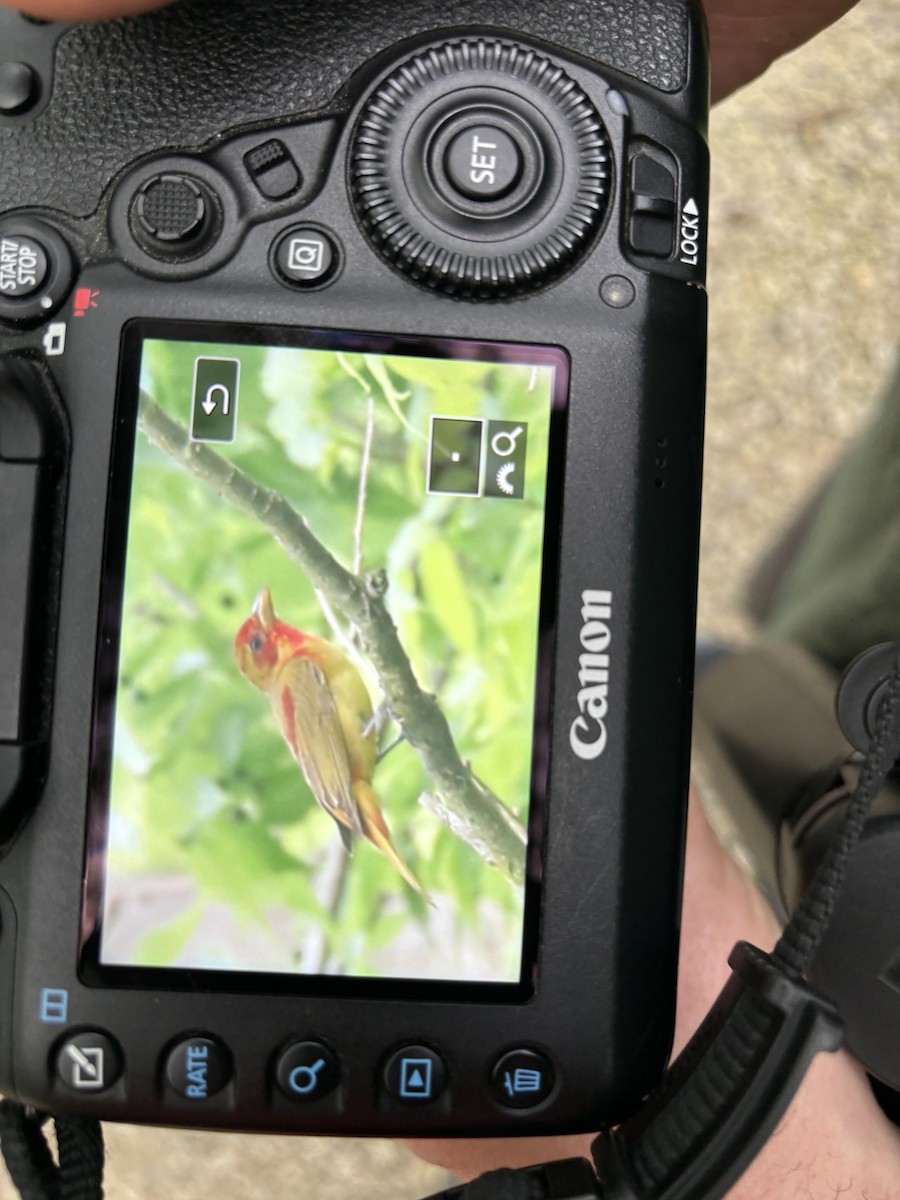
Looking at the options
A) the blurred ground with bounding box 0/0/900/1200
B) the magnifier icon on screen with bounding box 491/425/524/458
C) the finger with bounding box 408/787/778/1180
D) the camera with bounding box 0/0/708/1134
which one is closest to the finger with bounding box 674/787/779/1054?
the finger with bounding box 408/787/778/1180

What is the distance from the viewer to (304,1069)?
48 centimetres

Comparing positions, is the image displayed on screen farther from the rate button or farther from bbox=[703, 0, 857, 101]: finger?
bbox=[703, 0, 857, 101]: finger

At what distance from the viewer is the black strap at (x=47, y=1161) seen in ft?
1.64

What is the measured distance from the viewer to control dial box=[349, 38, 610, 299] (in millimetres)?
474

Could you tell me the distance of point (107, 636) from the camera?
18.6 inches

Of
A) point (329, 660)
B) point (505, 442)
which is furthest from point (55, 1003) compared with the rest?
point (505, 442)

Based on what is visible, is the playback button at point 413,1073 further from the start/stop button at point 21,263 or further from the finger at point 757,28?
the finger at point 757,28

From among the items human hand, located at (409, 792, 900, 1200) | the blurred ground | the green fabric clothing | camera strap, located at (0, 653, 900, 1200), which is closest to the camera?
camera strap, located at (0, 653, 900, 1200)

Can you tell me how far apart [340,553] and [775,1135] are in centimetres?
29

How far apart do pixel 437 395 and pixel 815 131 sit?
2.11 feet

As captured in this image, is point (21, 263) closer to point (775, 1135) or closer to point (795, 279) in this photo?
point (775, 1135)

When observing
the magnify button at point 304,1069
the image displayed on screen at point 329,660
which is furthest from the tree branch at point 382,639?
the magnify button at point 304,1069

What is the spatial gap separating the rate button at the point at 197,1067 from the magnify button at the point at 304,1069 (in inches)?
1.0

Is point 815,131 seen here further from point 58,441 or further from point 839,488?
point 58,441
